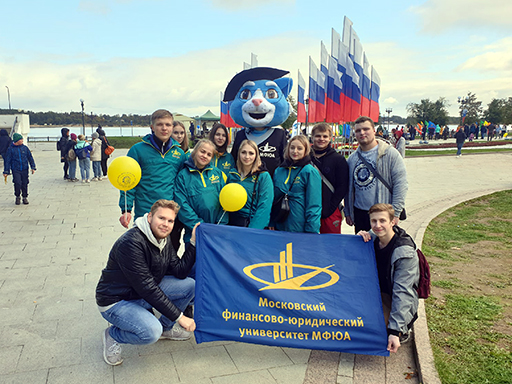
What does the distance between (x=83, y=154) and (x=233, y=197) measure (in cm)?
1102

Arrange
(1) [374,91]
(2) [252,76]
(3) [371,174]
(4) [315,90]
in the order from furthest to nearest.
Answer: (4) [315,90] < (1) [374,91] < (2) [252,76] < (3) [371,174]

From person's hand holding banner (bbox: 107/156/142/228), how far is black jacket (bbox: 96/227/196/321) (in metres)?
0.78

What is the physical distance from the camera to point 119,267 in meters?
3.20

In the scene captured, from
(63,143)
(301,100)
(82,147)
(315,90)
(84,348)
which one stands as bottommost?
(84,348)

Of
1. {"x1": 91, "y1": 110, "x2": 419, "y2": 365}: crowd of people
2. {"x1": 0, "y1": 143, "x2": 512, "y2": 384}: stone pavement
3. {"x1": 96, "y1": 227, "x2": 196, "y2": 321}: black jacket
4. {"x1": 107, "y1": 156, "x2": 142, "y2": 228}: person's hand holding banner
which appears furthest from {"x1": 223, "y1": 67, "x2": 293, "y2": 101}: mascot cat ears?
{"x1": 0, "y1": 143, "x2": 512, "y2": 384}: stone pavement

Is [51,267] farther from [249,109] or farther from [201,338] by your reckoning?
[249,109]

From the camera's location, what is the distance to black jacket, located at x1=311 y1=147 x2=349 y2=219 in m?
4.26

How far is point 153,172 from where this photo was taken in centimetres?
408

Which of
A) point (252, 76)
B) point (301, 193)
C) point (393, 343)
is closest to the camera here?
point (393, 343)

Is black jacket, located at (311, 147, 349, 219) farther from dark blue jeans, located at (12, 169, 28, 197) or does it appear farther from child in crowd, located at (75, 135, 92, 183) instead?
child in crowd, located at (75, 135, 92, 183)

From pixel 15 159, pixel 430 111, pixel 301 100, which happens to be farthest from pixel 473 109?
pixel 15 159

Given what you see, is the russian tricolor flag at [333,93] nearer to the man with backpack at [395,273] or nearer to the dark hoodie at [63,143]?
the dark hoodie at [63,143]

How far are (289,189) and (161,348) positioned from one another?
6.35 feet

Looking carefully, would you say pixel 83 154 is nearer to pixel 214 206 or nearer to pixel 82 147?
pixel 82 147
